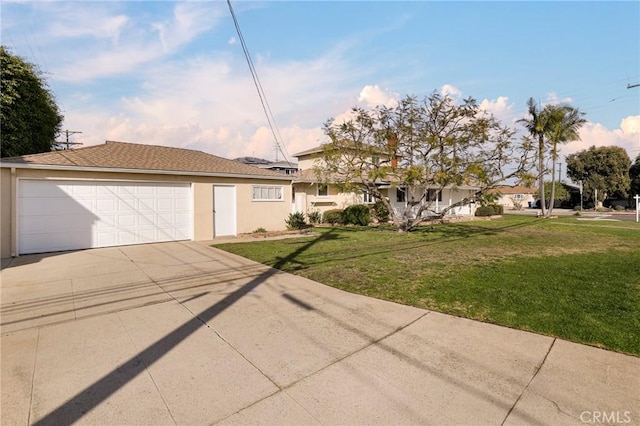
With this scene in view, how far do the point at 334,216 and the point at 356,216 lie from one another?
1.33m

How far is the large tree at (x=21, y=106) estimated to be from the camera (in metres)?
13.3

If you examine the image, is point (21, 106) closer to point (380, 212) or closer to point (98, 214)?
point (98, 214)

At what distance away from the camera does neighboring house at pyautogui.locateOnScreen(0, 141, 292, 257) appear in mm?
9539

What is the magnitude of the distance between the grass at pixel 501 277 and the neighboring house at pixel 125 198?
8.97ft

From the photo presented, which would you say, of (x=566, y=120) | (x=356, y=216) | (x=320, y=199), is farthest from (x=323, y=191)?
(x=566, y=120)

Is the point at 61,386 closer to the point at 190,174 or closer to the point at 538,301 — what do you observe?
the point at 538,301

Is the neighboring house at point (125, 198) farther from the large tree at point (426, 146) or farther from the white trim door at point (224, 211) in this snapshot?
the large tree at point (426, 146)

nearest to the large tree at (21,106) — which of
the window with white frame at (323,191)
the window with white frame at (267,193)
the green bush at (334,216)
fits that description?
the window with white frame at (267,193)

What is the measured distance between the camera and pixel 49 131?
16.5 meters

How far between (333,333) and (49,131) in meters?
19.5

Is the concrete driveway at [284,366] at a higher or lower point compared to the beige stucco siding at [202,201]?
lower

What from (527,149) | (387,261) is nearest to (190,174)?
(387,261)

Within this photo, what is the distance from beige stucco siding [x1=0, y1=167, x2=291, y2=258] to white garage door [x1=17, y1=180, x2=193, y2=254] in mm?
199

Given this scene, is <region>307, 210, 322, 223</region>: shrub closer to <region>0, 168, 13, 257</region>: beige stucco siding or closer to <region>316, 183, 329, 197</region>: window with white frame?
<region>316, 183, 329, 197</region>: window with white frame
